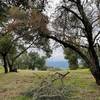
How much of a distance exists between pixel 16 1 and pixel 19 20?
7.85m

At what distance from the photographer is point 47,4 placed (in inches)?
705

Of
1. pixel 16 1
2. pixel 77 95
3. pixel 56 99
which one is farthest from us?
pixel 77 95

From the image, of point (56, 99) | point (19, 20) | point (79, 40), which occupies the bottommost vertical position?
point (56, 99)

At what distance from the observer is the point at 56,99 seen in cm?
1361

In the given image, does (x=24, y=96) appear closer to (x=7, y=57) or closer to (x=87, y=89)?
(x=87, y=89)

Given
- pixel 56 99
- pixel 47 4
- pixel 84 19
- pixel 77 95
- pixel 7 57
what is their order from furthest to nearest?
pixel 7 57, pixel 84 19, pixel 47 4, pixel 77 95, pixel 56 99

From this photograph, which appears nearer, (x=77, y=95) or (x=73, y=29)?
(x=77, y=95)

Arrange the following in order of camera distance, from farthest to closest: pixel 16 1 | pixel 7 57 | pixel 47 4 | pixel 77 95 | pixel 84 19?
pixel 7 57, pixel 84 19, pixel 47 4, pixel 77 95, pixel 16 1

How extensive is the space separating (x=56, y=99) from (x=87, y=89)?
16.6 ft

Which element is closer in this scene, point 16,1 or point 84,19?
point 16,1

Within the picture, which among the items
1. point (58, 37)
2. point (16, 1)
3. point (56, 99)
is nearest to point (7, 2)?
point (16, 1)

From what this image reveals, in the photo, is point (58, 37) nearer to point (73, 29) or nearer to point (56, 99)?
point (73, 29)

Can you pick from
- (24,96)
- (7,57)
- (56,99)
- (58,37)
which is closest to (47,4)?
(58,37)

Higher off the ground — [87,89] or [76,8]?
[76,8]
